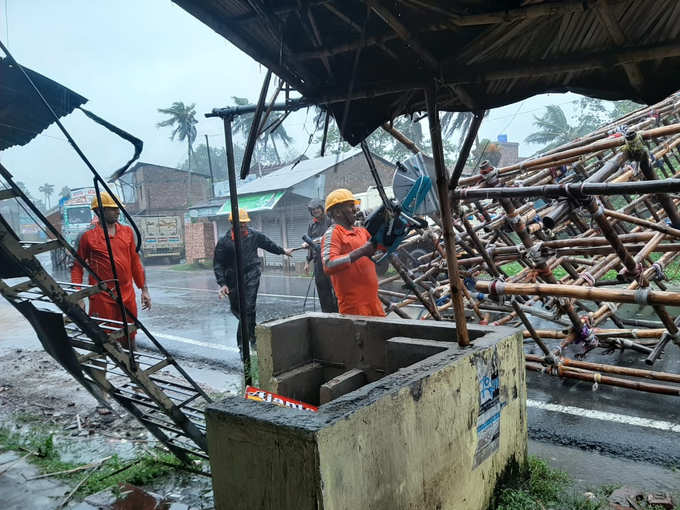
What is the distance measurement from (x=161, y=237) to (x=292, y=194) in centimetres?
1200

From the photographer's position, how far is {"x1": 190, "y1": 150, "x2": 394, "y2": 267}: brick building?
855 inches

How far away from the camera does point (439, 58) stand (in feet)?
9.48

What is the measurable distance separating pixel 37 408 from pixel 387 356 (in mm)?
4333

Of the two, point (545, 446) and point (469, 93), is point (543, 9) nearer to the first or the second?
point (469, 93)

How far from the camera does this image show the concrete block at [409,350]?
9.55 ft

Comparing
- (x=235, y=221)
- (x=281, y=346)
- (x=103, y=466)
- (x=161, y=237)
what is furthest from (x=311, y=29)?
(x=161, y=237)

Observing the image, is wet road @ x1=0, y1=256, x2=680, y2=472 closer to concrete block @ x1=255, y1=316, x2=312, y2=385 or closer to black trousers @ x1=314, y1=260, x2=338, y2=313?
black trousers @ x1=314, y1=260, x2=338, y2=313

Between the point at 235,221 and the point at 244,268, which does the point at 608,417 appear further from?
the point at 244,268

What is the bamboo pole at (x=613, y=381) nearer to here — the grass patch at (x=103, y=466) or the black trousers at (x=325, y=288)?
the black trousers at (x=325, y=288)

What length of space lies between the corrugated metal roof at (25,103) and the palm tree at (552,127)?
33.4 meters

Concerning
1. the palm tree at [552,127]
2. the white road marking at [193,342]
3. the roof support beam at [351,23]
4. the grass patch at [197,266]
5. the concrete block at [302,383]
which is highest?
the palm tree at [552,127]

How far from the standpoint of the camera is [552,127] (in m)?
33.0

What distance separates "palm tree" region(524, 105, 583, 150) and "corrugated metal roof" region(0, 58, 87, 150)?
110 feet

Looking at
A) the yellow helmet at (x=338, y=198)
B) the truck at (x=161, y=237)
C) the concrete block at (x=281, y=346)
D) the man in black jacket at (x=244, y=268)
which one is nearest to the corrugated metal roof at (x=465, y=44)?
the yellow helmet at (x=338, y=198)
